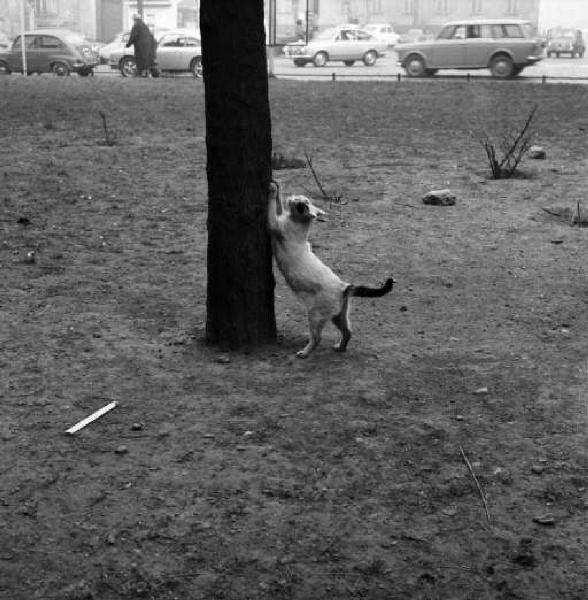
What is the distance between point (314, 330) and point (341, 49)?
29.7m

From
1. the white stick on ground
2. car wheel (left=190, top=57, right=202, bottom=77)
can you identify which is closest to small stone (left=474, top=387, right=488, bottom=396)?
the white stick on ground

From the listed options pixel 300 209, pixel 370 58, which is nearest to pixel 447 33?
pixel 370 58

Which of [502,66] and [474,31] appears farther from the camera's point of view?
[474,31]

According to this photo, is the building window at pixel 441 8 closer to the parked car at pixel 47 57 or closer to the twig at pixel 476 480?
the parked car at pixel 47 57

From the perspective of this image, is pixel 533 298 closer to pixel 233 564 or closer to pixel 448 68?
pixel 233 564

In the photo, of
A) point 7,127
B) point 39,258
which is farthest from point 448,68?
point 39,258

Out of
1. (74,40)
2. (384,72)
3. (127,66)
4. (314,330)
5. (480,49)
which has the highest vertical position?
(74,40)

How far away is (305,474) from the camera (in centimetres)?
368

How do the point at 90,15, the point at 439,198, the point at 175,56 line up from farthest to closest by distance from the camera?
the point at 90,15 → the point at 175,56 → the point at 439,198

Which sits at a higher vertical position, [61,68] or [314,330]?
[61,68]

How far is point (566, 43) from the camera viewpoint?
38969 mm

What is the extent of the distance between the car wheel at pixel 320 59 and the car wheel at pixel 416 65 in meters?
8.04

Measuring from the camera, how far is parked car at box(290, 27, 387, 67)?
108 ft

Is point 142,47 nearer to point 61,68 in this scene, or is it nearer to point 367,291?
point 61,68
